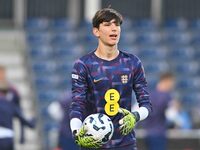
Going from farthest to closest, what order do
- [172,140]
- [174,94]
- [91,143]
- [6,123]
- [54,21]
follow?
[54,21] → [174,94] → [172,140] → [6,123] → [91,143]

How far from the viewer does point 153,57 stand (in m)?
22.2

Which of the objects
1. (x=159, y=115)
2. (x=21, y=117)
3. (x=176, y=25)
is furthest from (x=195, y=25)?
(x=21, y=117)

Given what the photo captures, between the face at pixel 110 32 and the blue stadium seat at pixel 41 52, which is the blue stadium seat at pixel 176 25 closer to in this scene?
the blue stadium seat at pixel 41 52

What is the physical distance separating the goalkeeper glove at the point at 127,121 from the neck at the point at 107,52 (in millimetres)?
516

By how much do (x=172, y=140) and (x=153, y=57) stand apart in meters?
4.76

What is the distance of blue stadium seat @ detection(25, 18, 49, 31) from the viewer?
22.4 meters

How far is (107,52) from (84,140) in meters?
0.83

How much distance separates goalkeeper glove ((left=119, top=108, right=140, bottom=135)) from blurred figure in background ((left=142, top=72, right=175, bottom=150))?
273 inches

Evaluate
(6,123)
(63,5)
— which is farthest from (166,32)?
(6,123)

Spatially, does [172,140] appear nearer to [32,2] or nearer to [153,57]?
[153,57]

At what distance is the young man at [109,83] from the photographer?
8.20m

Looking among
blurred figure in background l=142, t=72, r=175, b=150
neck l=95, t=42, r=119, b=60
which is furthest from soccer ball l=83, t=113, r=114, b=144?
blurred figure in background l=142, t=72, r=175, b=150

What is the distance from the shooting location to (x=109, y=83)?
826 centimetres

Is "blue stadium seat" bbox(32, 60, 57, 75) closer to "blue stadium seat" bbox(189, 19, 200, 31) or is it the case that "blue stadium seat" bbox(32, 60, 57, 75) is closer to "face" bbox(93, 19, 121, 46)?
"blue stadium seat" bbox(189, 19, 200, 31)
